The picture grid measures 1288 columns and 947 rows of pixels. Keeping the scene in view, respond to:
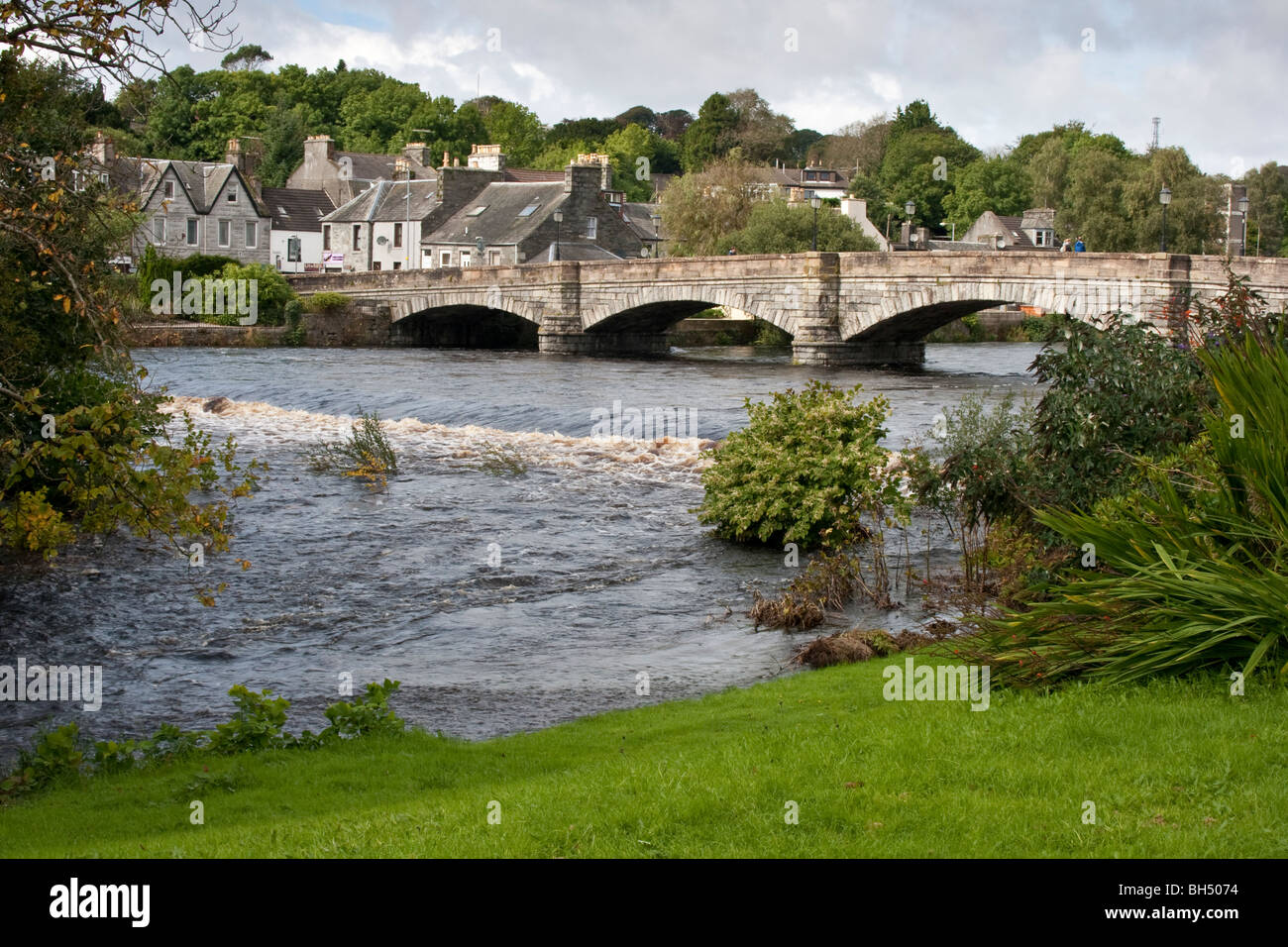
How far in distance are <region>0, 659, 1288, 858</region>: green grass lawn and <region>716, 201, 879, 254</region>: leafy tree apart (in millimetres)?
56115

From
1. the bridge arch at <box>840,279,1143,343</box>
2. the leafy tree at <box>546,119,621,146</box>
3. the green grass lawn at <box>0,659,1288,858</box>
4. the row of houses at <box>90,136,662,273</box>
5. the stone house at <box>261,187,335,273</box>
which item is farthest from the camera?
the leafy tree at <box>546,119,621,146</box>

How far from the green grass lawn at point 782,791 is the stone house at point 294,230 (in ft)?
264

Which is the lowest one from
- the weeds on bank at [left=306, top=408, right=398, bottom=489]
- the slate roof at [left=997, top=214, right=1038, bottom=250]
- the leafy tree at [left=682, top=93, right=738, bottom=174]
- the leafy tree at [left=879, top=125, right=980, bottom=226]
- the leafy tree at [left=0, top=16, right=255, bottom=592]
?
the weeds on bank at [left=306, top=408, right=398, bottom=489]

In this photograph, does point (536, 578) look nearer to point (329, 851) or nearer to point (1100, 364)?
point (1100, 364)

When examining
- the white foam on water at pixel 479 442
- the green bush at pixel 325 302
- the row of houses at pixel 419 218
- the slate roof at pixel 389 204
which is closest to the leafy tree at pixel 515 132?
the row of houses at pixel 419 218

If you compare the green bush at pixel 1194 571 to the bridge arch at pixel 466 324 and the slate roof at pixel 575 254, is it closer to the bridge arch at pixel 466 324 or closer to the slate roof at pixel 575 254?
the bridge arch at pixel 466 324

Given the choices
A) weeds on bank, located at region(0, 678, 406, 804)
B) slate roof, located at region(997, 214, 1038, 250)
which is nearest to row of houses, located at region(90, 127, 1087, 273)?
slate roof, located at region(997, 214, 1038, 250)

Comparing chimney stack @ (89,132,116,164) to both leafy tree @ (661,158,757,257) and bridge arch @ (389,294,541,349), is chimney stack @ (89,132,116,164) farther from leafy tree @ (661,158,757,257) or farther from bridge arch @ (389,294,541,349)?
leafy tree @ (661,158,757,257)

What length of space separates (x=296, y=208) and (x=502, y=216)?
862 inches

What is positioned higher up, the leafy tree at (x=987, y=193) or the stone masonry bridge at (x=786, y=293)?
the leafy tree at (x=987, y=193)

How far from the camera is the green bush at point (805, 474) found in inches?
632

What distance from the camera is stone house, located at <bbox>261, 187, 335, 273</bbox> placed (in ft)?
284

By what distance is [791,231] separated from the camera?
63469mm

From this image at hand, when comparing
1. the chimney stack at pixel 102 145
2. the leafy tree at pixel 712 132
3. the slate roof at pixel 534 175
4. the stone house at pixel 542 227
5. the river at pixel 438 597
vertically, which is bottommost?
the river at pixel 438 597
